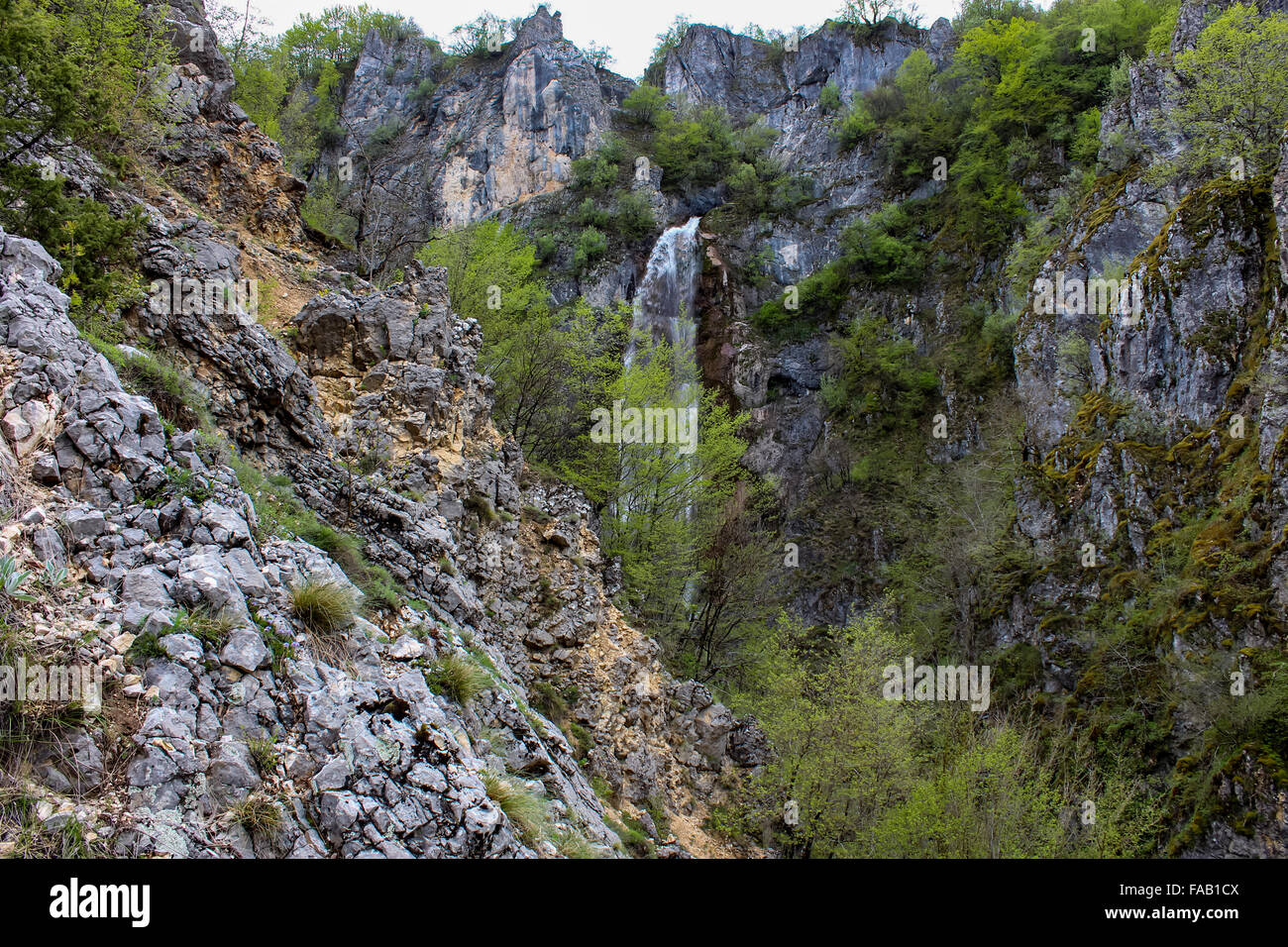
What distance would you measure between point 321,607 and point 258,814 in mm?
2447

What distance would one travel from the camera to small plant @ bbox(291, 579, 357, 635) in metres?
7.16

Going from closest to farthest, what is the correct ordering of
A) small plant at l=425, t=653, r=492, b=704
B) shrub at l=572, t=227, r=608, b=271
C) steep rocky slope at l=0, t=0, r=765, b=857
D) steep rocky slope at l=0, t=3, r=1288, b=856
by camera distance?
steep rocky slope at l=0, t=0, r=765, b=857
steep rocky slope at l=0, t=3, r=1288, b=856
small plant at l=425, t=653, r=492, b=704
shrub at l=572, t=227, r=608, b=271

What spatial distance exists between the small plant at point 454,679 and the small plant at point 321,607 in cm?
175

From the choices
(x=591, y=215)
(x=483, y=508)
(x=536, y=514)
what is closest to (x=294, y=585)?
(x=483, y=508)

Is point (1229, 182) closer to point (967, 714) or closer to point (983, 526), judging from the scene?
point (983, 526)

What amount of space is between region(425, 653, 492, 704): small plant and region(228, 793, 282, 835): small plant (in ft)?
11.5

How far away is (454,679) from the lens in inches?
358

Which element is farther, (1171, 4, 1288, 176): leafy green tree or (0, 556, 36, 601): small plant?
(1171, 4, 1288, 176): leafy green tree

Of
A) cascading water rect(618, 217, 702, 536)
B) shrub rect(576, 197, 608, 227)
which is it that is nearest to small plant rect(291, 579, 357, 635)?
cascading water rect(618, 217, 702, 536)

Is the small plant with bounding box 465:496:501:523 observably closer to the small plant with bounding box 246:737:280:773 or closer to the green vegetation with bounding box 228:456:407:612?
the green vegetation with bounding box 228:456:407:612

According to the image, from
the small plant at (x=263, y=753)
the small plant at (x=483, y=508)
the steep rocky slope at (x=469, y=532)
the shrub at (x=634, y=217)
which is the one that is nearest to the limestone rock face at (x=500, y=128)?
the shrub at (x=634, y=217)

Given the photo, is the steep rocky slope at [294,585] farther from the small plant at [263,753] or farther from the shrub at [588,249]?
the shrub at [588,249]
